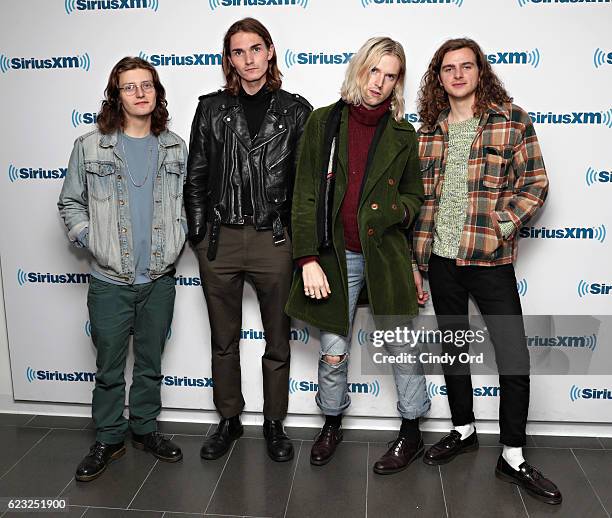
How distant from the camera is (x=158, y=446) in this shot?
9.70 feet

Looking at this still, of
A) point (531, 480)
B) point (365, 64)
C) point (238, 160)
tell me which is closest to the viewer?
point (365, 64)

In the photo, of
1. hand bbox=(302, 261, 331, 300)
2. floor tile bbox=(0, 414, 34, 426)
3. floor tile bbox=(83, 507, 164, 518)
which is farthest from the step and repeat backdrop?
floor tile bbox=(83, 507, 164, 518)

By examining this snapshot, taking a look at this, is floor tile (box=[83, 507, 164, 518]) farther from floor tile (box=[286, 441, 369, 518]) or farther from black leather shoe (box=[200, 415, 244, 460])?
floor tile (box=[286, 441, 369, 518])

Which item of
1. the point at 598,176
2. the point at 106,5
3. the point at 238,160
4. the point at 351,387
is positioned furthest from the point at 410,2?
the point at 351,387

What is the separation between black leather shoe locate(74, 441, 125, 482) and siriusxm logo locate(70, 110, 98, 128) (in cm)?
151

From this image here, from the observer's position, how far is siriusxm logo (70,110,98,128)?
10.1 ft

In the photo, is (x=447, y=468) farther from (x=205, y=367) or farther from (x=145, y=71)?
(x=145, y=71)

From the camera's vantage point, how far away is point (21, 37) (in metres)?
3.07

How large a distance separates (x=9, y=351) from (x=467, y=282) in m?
2.40

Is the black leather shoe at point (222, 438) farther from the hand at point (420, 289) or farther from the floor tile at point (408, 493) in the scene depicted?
the hand at point (420, 289)

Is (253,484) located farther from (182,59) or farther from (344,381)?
(182,59)

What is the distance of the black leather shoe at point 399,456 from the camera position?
9.24 feet

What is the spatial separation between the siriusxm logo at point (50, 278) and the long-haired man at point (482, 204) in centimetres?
169

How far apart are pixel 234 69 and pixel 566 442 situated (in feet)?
7.71
